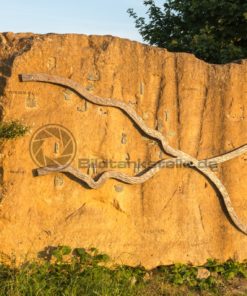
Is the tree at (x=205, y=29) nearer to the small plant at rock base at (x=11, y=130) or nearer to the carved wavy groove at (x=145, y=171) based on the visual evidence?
the carved wavy groove at (x=145, y=171)

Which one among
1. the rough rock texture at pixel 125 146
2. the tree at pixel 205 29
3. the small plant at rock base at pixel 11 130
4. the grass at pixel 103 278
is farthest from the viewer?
the tree at pixel 205 29

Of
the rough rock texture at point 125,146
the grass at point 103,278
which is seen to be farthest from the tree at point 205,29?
the grass at point 103,278

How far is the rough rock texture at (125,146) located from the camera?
169 inches

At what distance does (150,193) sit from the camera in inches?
181

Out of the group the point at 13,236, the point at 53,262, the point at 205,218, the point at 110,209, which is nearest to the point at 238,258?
the point at 205,218

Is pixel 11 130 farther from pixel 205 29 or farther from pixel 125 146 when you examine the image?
pixel 205 29

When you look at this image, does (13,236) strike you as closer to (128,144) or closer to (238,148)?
(128,144)

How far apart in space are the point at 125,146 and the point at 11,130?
1060 mm

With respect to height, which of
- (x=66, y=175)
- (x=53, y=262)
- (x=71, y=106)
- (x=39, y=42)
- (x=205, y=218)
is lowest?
(x=53, y=262)

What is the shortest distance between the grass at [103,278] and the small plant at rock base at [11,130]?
1073 millimetres

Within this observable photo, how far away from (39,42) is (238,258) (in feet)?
9.39

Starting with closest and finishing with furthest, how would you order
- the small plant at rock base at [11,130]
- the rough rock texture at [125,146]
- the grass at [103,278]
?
the grass at [103,278]
the small plant at rock base at [11,130]
the rough rock texture at [125,146]

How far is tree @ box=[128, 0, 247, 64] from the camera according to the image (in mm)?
8011

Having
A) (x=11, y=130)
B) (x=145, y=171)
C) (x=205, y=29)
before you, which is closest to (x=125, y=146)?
(x=145, y=171)
